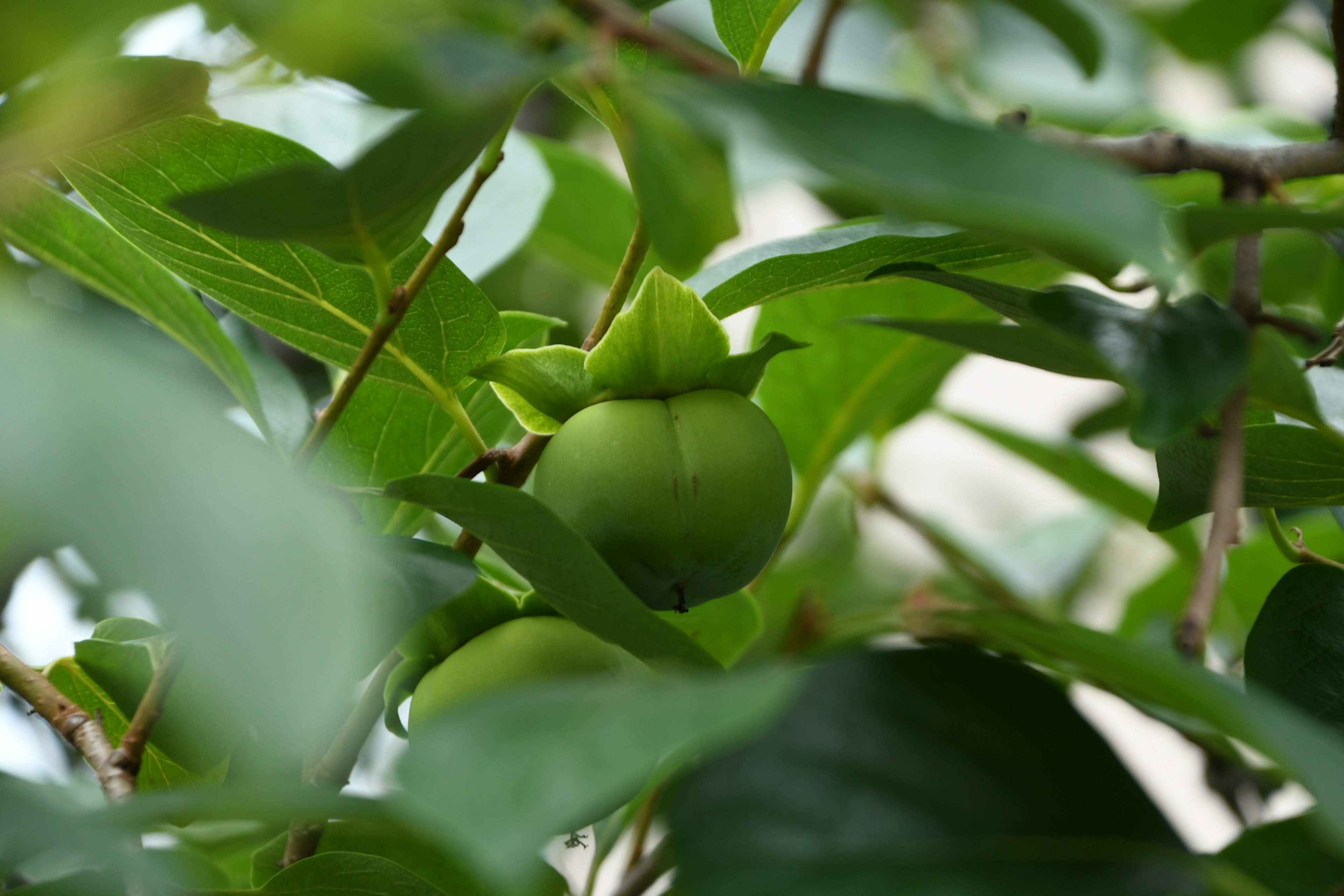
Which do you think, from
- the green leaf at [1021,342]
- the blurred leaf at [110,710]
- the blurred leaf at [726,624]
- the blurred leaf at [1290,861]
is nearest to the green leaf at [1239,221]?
the green leaf at [1021,342]

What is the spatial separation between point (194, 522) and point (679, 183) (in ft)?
Answer: 0.38

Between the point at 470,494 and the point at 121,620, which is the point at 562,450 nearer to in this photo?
the point at 470,494

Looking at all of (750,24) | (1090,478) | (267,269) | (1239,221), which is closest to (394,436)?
(267,269)

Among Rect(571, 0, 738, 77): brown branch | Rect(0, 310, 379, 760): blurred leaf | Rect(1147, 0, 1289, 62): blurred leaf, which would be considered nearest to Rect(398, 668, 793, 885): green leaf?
Rect(0, 310, 379, 760): blurred leaf

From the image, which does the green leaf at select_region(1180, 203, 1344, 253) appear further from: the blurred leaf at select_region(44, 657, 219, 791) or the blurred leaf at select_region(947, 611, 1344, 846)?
the blurred leaf at select_region(44, 657, 219, 791)

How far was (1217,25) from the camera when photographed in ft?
3.69

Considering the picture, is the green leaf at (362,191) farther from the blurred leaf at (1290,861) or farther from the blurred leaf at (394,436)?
the blurred leaf at (1290,861)

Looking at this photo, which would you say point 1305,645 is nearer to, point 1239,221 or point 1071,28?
point 1239,221

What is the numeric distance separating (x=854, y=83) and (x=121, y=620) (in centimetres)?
85

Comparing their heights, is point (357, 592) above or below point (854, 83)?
above

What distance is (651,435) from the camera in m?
0.34

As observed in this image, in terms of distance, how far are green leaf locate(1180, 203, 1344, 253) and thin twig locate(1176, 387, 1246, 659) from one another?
0.15 ft

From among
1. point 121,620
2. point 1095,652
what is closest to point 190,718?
point 121,620

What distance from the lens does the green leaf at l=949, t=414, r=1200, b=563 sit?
0.76 meters
